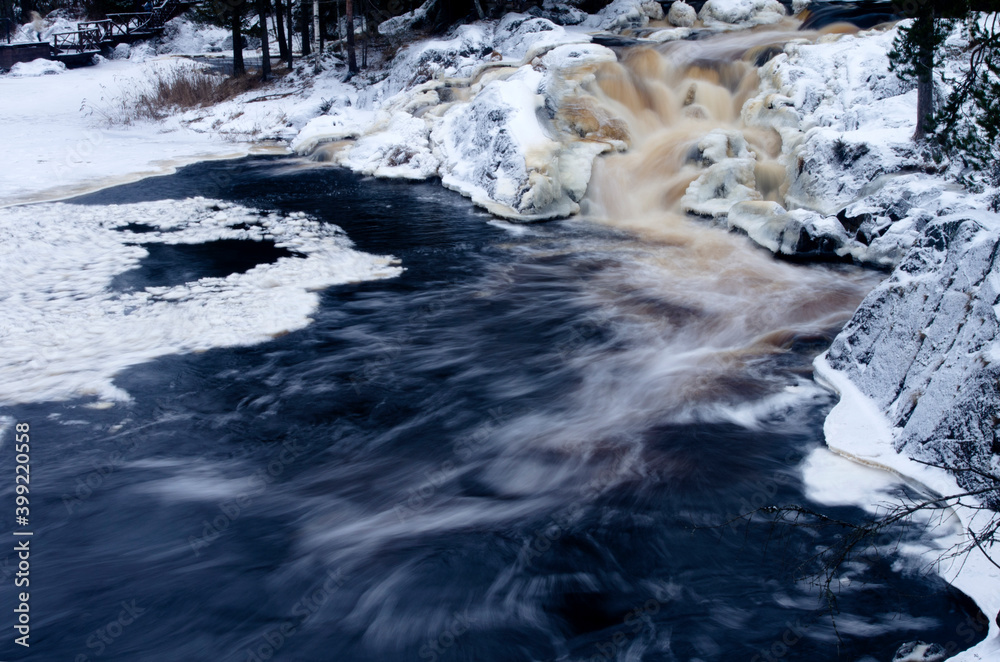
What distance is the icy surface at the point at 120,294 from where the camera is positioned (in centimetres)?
614

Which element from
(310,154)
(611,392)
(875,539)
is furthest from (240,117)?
(875,539)

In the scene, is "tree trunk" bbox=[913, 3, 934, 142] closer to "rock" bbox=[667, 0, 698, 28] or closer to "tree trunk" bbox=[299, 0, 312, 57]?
"rock" bbox=[667, 0, 698, 28]

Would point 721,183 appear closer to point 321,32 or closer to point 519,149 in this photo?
point 519,149

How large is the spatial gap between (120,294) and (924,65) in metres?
10.0

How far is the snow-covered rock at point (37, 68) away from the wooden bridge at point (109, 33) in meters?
0.99

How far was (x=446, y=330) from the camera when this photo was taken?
7.27 meters

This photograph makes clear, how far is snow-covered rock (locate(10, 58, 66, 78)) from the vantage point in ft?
92.7

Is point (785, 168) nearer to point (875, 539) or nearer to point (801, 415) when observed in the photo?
point (801, 415)

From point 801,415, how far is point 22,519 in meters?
5.49

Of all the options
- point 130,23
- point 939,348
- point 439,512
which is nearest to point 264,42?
point 130,23

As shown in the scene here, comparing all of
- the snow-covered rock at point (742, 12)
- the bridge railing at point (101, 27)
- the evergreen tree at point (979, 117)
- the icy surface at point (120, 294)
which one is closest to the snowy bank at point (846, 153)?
the evergreen tree at point (979, 117)

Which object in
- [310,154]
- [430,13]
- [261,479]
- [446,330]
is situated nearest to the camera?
[261,479]

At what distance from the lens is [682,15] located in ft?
66.0

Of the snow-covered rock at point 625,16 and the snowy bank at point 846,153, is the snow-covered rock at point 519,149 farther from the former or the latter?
the snow-covered rock at point 625,16
